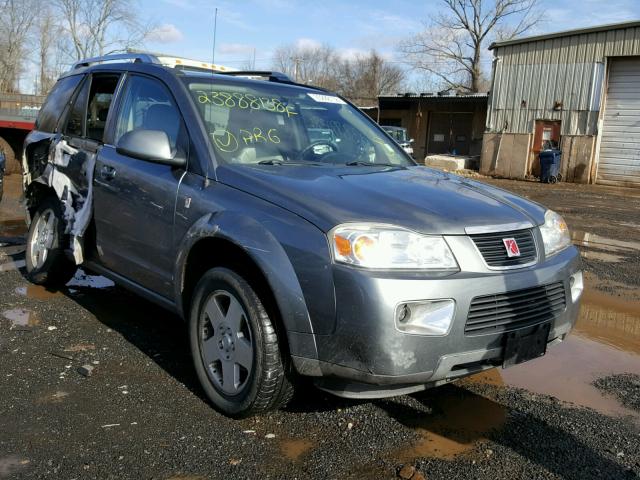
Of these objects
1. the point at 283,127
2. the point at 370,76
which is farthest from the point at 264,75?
the point at 370,76

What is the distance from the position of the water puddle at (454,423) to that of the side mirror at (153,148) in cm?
199

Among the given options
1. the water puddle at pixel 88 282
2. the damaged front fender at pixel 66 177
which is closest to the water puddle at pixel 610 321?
the damaged front fender at pixel 66 177

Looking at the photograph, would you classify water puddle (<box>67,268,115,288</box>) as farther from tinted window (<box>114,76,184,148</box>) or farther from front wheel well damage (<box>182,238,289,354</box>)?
front wheel well damage (<box>182,238,289,354</box>)

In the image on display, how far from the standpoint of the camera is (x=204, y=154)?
11.5 feet

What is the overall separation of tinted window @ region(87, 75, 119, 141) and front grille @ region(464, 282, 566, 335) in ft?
10.4

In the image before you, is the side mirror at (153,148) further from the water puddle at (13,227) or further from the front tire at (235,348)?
the water puddle at (13,227)

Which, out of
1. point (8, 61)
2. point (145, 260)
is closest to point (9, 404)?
point (145, 260)

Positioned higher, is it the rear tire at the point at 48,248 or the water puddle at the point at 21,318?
the rear tire at the point at 48,248

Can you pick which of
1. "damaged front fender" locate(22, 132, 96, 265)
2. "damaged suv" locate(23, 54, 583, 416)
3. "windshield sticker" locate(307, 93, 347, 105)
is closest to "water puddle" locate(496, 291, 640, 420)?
"damaged suv" locate(23, 54, 583, 416)

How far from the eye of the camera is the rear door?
3656 millimetres

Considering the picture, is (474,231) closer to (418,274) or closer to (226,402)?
(418,274)

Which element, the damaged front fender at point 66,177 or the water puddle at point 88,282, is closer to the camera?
the damaged front fender at point 66,177

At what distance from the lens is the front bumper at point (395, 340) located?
8.71 ft

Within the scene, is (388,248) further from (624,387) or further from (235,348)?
(624,387)
